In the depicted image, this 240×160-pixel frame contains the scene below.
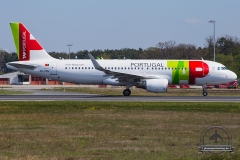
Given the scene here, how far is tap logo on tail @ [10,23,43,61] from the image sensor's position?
43.1m

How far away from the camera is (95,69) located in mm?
42438

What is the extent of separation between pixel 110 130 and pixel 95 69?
78.0 feet

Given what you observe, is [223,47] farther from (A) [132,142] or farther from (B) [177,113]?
(A) [132,142]

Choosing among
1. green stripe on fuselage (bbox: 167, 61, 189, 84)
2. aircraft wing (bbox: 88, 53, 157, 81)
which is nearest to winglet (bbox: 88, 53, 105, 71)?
aircraft wing (bbox: 88, 53, 157, 81)

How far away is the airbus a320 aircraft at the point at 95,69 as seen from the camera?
42.6 metres

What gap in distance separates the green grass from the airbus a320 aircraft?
42.2 ft

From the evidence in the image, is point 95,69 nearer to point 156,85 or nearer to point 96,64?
point 96,64

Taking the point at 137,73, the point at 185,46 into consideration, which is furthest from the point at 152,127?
the point at 185,46

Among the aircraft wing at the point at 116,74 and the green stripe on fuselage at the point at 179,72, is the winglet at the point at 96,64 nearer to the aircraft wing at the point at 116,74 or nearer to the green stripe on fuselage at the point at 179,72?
the aircraft wing at the point at 116,74

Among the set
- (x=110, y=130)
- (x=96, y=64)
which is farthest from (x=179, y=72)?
(x=110, y=130)

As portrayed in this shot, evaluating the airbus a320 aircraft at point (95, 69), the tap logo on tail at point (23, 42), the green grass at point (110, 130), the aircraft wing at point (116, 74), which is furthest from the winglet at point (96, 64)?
the green grass at point (110, 130)

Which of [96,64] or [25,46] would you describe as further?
[25,46]

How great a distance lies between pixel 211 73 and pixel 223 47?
8774 cm

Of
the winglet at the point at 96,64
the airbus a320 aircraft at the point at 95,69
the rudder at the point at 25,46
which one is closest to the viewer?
the winglet at the point at 96,64
